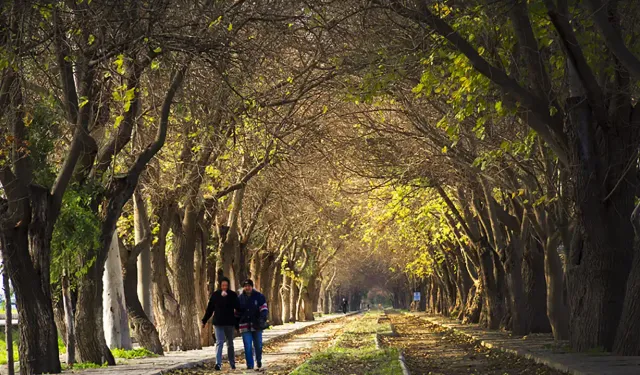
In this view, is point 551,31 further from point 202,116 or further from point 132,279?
point 132,279

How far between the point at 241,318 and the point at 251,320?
0.21 metres

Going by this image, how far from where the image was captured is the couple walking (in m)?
21.1

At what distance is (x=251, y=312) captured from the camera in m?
21.2

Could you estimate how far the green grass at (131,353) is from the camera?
23.6 metres

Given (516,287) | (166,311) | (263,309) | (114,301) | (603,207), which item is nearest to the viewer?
(603,207)

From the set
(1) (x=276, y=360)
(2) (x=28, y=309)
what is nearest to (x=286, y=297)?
(1) (x=276, y=360)

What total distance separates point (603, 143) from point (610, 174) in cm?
59

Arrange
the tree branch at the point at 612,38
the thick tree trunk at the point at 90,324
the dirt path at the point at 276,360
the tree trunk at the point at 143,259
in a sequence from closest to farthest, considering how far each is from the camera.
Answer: the tree branch at the point at 612,38 < the dirt path at the point at 276,360 < the thick tree trunk at the point at 90,324 < the tree trunk at the point at 143,259

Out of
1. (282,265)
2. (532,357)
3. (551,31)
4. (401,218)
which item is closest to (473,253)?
(401,218)

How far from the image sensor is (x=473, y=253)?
4744 cm

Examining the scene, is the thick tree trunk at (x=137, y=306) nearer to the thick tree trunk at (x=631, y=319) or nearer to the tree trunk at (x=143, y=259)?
the tree trunk at (x=143, y=259)

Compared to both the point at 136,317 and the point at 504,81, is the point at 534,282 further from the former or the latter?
the point at 504,81

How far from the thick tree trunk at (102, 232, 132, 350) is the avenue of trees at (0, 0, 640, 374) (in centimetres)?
4

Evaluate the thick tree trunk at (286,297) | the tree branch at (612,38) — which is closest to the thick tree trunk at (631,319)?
the tree branch at (612,38)
